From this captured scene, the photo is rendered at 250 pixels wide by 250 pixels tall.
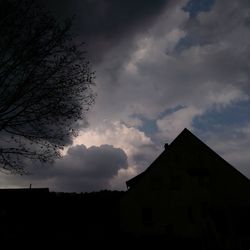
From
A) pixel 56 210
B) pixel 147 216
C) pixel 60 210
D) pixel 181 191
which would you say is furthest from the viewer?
pixel 56 210

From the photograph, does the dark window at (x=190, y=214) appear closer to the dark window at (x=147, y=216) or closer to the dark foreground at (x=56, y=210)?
the dark window at (x=147, y=216)

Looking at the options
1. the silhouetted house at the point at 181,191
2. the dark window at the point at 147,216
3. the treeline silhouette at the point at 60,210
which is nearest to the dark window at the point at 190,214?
the silhouetted house at the point at 181,191

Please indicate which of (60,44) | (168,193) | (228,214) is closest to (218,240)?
(228,214)

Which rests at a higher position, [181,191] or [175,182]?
[175,182]

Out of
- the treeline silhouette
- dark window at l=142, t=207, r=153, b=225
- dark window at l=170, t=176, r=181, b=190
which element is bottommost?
dark window at l=142, t=207, r=153, b=225

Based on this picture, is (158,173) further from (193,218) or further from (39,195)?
(39,195)

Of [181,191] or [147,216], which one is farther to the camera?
[181,191]

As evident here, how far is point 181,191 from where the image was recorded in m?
34.0

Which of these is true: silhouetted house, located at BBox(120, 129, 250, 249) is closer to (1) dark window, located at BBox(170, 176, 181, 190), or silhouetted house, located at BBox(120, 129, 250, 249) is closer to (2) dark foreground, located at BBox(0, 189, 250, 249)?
(1) dark window, located at BBox(170, 176, 181, 190)

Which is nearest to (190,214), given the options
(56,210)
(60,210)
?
(60,210)

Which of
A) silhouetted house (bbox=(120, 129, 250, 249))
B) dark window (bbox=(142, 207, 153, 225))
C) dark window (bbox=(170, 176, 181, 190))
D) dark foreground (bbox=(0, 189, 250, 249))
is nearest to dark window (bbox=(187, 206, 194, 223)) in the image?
silhouetted house (bbox=(120, 129, 250, 249))

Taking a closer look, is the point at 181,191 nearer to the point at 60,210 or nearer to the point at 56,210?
the point at 60,210

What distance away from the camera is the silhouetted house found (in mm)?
33094

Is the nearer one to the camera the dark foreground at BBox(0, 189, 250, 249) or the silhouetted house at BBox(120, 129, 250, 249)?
the silhouetted house at BBox(120, 129, 250, 249)
